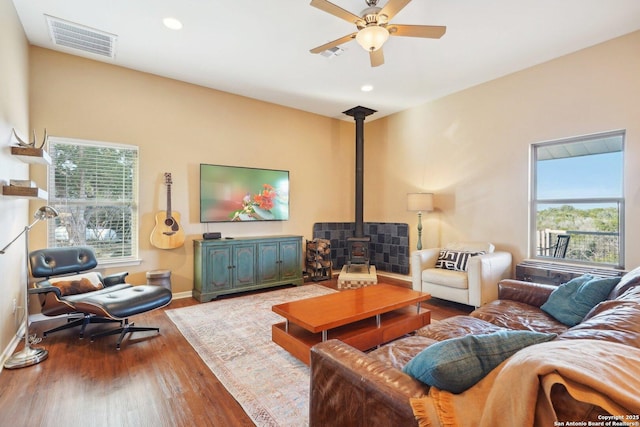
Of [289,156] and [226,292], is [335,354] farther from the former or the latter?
[289,156]

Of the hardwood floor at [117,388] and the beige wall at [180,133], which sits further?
the beige wall at [180,133]

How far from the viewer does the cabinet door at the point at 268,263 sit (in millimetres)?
4637

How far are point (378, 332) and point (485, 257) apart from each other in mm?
1880

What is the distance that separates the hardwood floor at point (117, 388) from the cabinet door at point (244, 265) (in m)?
1.52

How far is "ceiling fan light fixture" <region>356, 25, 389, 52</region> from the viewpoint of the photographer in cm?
243

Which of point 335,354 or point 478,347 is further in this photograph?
point 335,354

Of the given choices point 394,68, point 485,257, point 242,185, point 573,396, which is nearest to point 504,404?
point 573,396

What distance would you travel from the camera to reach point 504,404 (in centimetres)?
81

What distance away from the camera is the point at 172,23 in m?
2.98

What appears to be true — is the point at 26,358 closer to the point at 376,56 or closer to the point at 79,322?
the point at 79,322

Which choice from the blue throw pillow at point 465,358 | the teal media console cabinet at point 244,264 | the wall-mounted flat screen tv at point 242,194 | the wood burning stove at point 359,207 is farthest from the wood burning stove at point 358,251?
the blue throw pillow at point 465,358

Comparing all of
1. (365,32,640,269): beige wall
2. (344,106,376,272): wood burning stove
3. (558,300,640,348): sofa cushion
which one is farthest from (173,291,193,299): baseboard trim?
(558,300,640,348): sofa cushion

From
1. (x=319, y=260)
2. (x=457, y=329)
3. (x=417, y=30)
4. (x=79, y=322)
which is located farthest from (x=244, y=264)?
(x=417, y=30)

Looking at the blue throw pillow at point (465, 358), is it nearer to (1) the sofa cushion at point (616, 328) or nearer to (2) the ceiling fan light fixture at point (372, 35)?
(1) the sofa cushion at point (616, 328)
